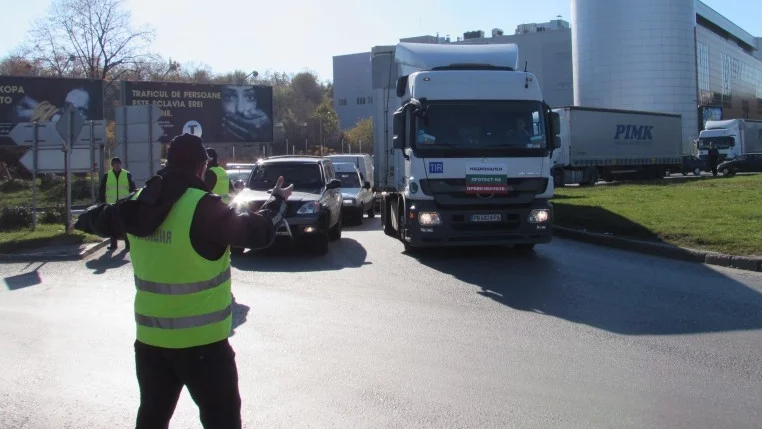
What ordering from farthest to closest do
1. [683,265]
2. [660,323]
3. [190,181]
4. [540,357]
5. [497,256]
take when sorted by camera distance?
[497,256]
[683,265]
[660,323]
[540,357]
[190,181]

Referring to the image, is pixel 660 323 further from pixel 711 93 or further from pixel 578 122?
pixel 711 93

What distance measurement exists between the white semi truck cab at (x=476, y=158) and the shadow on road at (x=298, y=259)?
143 cm

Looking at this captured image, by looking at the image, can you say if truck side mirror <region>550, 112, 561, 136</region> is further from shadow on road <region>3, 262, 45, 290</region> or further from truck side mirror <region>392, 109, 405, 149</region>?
shadow on road <region>3, 262, 45, 290</region>

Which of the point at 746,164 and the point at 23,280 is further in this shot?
the point at 746,164

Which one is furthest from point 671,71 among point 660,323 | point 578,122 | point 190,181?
point 190,181

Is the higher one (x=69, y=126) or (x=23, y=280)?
(x=69, y=126)

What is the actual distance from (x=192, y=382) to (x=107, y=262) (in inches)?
433

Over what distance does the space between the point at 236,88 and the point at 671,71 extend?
4679cm

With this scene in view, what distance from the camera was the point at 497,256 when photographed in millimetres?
13055

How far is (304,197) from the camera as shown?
13.5 metres

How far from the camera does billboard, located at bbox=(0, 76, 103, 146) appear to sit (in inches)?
1334

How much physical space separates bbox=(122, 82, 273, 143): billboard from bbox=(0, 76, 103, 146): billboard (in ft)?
9.37

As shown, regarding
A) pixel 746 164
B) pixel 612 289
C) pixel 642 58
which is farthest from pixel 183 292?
pixel 642 58

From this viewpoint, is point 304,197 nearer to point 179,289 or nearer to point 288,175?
point 288,175
